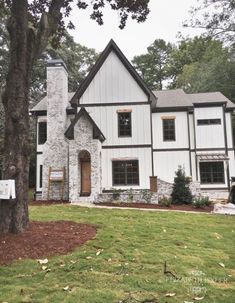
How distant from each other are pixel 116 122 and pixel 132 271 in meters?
14.9

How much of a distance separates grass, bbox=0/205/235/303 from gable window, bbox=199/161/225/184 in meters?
12.7

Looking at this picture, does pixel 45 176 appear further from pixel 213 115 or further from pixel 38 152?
pixel 213 115

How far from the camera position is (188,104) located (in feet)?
70.9

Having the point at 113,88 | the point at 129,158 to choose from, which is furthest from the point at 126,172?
the point at 113,88

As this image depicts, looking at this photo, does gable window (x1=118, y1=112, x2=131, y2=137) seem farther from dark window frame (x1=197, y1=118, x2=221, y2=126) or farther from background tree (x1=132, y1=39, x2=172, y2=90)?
background tree (x1=132, y1=39, x2=172, y2=90)

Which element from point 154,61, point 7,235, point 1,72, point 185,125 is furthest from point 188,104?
point 154,61

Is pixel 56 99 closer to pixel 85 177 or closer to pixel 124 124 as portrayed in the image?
pixel 124 124

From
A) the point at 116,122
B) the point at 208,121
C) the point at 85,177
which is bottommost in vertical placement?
the point at 85,177

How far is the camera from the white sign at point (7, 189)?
299 inches

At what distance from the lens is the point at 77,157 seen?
58.1 feet

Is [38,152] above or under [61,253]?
above

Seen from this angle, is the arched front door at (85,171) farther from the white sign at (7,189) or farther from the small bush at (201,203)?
the white sign at (7,189)

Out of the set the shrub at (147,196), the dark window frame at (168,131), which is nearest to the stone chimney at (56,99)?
the shrub at (147,196)

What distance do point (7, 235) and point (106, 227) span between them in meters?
2.78
